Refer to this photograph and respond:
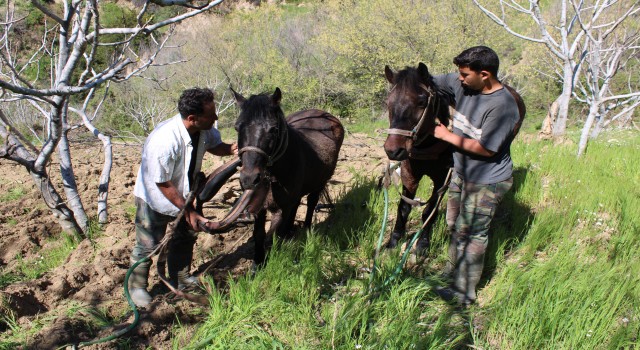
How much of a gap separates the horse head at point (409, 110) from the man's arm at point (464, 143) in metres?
0.18

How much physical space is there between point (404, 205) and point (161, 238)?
250 centimetres

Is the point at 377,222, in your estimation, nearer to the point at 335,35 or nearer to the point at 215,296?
the point at 215,296

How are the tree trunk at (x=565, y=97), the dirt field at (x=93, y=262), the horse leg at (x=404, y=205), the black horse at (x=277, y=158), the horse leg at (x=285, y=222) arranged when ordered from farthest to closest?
the tree trunk at (x=565, y=97)
the horse leg at (x=404, y=205)
the horse leg at (x=285, y=222)
the black horse at (x=277, y=158)
the dirt field at (x=93, y=262)

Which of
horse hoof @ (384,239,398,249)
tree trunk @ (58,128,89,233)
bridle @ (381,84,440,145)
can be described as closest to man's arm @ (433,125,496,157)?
bridle @ (381,84,440,145)

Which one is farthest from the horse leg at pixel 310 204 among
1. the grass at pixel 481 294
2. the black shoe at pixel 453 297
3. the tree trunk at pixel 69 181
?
the tree trunk at pixel 69 181

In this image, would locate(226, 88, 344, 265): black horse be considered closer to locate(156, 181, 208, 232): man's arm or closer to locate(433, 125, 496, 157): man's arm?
locate(156, 181, 208, 232): man's arm

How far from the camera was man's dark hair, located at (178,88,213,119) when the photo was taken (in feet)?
10.3

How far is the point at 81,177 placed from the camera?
22.5ft

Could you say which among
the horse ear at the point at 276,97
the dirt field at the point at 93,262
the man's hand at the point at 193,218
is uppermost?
the horse ear at the point at 276,97

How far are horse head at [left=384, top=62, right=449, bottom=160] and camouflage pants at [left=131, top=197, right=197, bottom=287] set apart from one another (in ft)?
6.48

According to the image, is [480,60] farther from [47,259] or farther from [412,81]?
[47,259]

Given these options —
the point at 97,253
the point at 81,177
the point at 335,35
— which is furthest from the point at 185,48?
the point at 97,253

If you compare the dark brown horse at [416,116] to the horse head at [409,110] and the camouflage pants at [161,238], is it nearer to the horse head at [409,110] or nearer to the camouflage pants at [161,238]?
the horse head at [409,110]

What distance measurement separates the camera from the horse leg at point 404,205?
13.9ft
